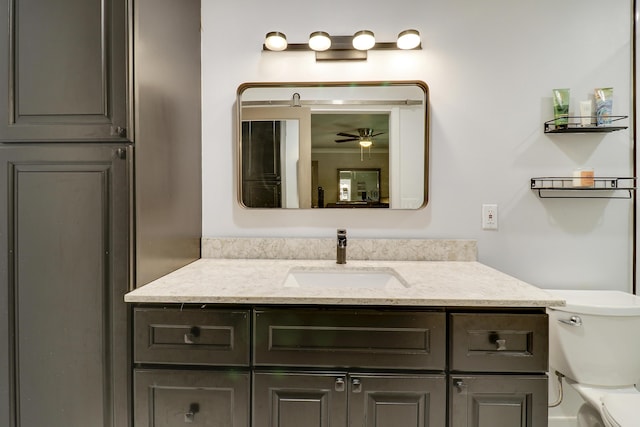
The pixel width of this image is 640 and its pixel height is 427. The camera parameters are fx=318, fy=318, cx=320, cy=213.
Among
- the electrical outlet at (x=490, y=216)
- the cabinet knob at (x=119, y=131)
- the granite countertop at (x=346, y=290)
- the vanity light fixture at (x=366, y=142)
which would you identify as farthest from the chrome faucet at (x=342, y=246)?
the cabinet knob at (x=119, y=131)

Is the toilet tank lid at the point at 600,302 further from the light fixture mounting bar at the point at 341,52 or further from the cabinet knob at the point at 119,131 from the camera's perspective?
the cabinet knob at the point at 119,131

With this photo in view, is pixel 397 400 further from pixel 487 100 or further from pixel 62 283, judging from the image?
pixel 487 100

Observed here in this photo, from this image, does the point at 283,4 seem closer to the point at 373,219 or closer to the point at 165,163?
the point at 165,163

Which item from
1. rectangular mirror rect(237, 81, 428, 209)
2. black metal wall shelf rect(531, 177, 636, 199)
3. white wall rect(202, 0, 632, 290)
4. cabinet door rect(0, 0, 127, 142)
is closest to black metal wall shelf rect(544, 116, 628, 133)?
white wall rect(202, 0, 632, 290)

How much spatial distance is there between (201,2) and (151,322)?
62.6 inches

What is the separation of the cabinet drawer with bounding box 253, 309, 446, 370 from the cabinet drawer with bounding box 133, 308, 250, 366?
56 mm

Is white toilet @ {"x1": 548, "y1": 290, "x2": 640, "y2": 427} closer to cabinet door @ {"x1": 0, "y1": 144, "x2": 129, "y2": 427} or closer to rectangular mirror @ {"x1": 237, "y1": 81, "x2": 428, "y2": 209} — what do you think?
rectangular mirror @ {"x1": 237, "y1": 81, "x2": 428, "y2": 209}

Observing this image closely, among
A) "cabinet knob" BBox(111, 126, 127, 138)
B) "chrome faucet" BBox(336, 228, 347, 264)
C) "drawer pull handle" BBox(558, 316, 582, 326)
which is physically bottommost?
"drawer pull handle" BBox(558, 316, 582, 326)

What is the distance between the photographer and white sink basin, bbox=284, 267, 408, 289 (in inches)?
58.2

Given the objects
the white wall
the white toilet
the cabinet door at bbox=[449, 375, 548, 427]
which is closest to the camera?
the cabinet door at bbox=[449, 375, 548, 427]

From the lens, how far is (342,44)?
1613mm

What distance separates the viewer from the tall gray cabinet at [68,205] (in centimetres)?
108

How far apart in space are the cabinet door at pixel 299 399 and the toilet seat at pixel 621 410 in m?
0.92

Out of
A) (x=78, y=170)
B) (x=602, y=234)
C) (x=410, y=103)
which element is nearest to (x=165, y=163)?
(x=78, y=170)
